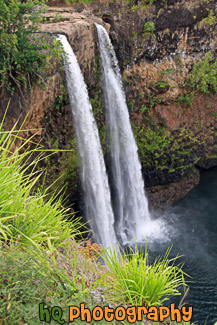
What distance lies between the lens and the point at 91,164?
9461mm

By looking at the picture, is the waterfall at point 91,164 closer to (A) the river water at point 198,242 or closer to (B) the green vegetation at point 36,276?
(A) the river water at point 198,242

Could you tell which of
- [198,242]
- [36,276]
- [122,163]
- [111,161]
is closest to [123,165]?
[122,163]

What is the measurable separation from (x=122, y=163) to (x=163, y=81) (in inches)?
187

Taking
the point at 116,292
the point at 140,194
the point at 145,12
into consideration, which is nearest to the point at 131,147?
the point at 140,194

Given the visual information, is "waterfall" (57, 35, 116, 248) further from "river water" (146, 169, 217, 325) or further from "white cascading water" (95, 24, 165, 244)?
"river water" (146, 169, 217, 325)

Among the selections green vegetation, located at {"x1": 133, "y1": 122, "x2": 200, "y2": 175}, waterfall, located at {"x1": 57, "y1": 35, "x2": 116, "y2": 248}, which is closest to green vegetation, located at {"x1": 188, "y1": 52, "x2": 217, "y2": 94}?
green vegetation, located at {"x1": 133, "y1": 122, "x2": 200, "y2": 175}

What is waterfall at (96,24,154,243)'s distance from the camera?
35.7ft

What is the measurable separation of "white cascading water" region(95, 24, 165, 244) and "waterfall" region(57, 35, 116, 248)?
5.68 ft

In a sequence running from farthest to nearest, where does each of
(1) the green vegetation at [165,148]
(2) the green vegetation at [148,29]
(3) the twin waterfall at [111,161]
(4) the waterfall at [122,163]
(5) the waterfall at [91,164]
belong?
(1) the green vegetation at [165,148] < (2) the green vegetation at [148,29] < (4) the waterfall at [122,163] < (3) the twin waterfall at [111,161] < (5) the waterfall at [91,164]

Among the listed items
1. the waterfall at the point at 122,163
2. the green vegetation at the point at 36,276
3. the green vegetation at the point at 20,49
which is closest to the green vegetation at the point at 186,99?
the waterfall at the point at 122,163

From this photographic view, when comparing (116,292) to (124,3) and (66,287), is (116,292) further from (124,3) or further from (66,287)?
(124,3)

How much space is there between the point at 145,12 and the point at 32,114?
8284 millimetres

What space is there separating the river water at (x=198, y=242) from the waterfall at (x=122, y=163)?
3.72ft

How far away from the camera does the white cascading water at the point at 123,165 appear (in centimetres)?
1088
